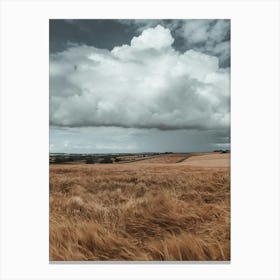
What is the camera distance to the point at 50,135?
299cm

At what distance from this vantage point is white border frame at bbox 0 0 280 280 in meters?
2.91

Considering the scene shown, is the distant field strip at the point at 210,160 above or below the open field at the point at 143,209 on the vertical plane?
above

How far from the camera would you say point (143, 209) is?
3.05 m

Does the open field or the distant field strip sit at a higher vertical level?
the distant field strip

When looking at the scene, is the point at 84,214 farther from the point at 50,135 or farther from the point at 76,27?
the point at 76,27

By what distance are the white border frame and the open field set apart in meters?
0.09

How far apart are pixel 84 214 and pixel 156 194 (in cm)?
57
